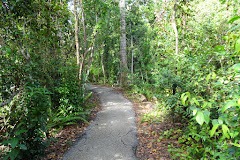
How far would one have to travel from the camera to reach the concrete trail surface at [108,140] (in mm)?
3469

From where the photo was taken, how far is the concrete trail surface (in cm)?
347

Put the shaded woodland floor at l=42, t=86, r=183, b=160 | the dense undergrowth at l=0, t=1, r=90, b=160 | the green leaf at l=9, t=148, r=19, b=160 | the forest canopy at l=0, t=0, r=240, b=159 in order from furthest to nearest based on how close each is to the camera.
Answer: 1. the shaded woodland floor at l=42, t=86, r=183, b=160
2. the dense undergrowth at l=0, t=1, r=90, b=160
3. the green leaf at l=9, t=148, r=19, b=160
4. the forest canopy at l=0, t=0, r=240, b=159

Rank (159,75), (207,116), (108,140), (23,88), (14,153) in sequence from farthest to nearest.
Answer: (108,140) → (159,75) → (23,88) → (14,153) → (207,116)

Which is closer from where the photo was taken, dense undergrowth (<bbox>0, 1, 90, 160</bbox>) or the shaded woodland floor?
dense undergrowth (<bbox>0, 1, 90, 160</bbox>)

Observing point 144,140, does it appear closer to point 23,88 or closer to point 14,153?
point 14,153

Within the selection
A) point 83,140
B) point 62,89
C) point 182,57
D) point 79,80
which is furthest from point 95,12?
point 83,140

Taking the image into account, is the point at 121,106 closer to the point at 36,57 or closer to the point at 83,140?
the point at 83,140

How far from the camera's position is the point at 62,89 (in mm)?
5105

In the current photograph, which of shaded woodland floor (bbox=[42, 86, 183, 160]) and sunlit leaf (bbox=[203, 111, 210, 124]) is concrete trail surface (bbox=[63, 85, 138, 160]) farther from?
sunlit leaf (bbox=[203, 111, 210, 124])

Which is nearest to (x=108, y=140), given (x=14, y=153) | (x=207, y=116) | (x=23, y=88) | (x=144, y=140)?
(x=144, y=140)

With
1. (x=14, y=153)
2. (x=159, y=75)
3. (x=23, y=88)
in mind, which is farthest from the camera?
(x=159, y=75)

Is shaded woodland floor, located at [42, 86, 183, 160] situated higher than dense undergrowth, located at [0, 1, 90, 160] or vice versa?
dense undergrowth, located at [0, 1, 90, 160]

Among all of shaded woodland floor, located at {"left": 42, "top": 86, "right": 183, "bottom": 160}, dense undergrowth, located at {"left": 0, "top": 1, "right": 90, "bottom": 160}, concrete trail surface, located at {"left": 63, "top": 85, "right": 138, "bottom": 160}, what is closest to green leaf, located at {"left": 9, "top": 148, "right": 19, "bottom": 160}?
dense undergrowth, located at {"left": 0, "top": 1, "right": 90, "bottom": 160}

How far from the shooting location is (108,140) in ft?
13.8
